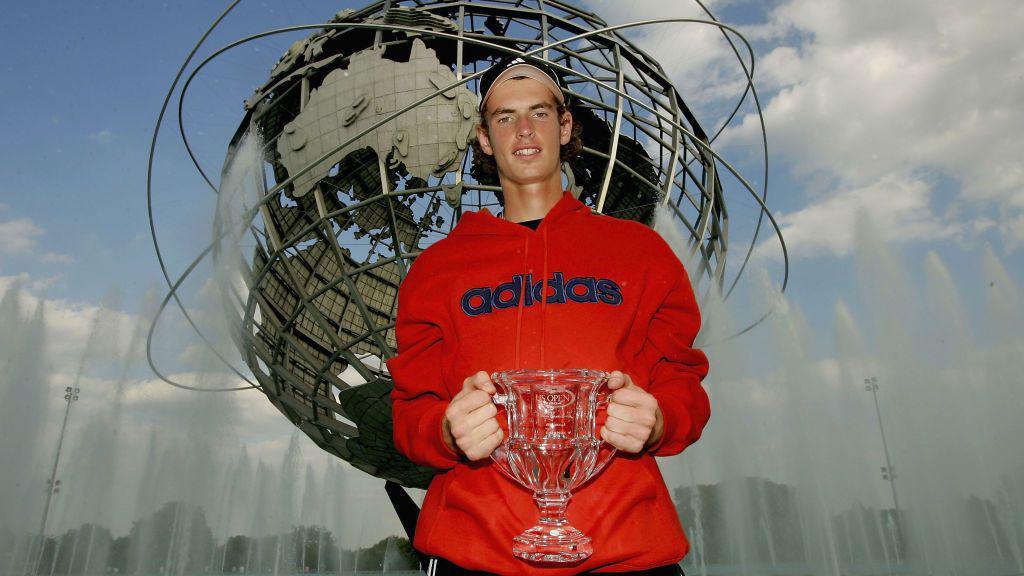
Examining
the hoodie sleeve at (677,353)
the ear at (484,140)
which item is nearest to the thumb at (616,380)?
the hoodie sleeve at (677,353)

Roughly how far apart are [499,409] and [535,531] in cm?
26

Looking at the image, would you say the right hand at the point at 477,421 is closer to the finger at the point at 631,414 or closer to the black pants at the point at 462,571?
the finger at the point at 631,414

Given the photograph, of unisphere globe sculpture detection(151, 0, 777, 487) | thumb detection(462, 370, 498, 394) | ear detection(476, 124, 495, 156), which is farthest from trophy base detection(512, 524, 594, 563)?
unisphere globe sculpture detection(151, 0, 777, 487)

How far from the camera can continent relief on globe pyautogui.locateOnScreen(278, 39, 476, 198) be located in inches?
180

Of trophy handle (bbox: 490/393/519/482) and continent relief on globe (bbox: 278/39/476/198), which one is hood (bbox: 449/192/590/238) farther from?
continent relief on globe (bbox: 278/39/476/198)

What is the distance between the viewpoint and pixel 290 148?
479 cm

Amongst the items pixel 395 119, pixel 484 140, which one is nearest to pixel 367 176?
pixel 395 119

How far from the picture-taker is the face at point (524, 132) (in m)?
1.74

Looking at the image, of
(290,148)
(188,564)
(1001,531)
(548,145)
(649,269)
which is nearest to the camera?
(649,269)

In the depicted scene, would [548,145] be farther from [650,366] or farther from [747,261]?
[747,261]

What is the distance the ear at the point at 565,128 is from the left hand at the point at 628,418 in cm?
96

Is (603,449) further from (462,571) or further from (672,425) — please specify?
(462,571)

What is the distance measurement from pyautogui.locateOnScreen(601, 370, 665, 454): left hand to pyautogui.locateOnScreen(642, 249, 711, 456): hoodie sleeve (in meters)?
0.29

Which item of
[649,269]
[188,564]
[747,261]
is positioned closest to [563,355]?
[649,269]
